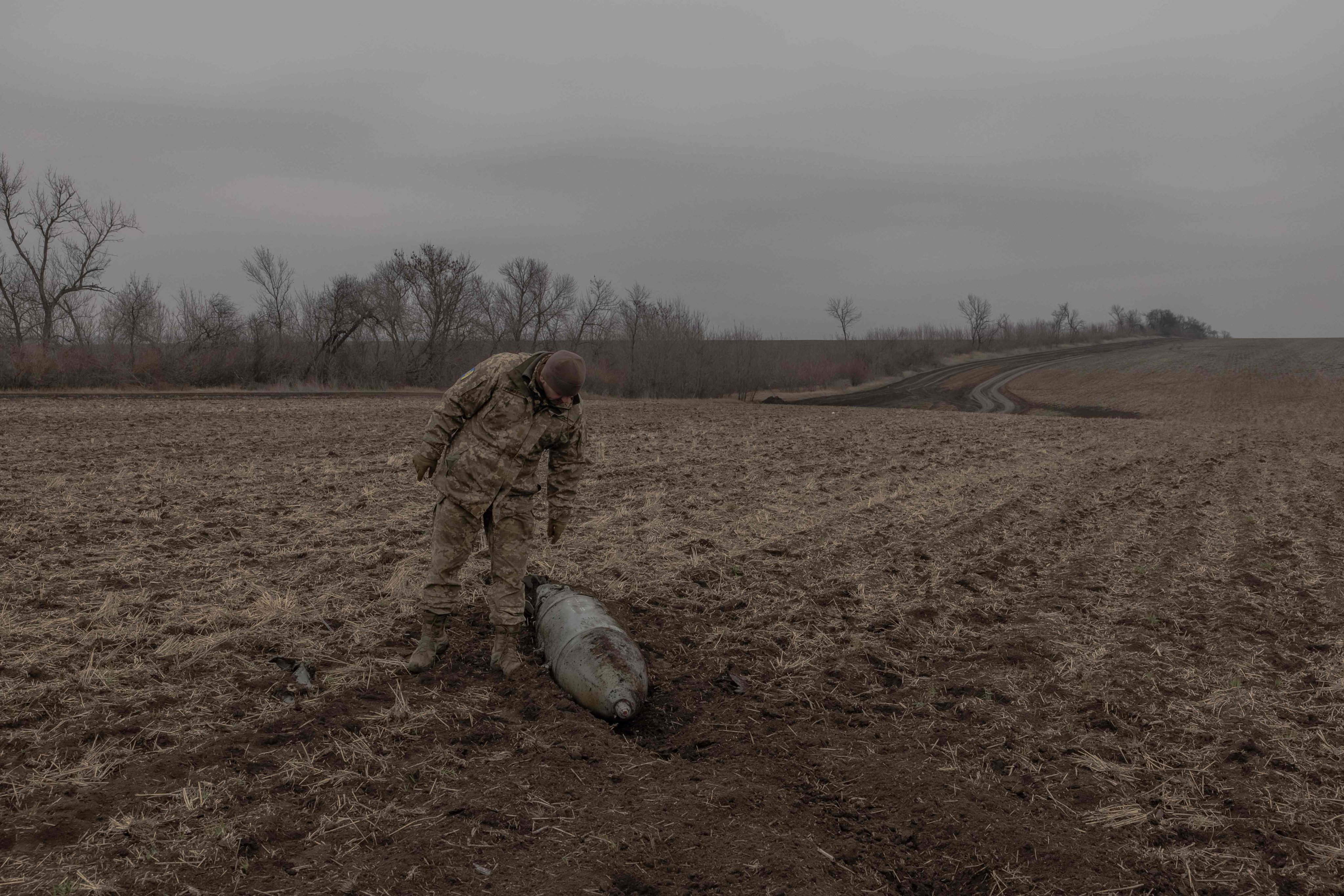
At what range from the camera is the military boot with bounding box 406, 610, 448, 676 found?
16.9 ft

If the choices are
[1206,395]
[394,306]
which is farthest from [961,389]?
[394,306]

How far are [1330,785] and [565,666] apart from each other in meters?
4.23

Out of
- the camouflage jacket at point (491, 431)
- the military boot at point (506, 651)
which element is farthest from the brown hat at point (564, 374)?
the military boot at point (506, 651)

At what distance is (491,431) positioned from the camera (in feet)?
16.8

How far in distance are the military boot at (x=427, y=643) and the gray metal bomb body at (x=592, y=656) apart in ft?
2.22

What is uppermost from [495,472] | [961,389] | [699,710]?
[961,389]

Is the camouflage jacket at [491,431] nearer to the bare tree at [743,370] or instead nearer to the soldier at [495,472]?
the soldier at [495,472]

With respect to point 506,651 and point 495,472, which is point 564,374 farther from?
point 506,651

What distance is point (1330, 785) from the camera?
4098 mm

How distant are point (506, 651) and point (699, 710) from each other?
1.36 m

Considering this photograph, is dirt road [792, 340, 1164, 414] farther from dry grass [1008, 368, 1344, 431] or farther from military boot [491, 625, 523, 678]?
military boot [491, 625, 523, 678]

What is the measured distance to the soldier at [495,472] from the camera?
16.8ft

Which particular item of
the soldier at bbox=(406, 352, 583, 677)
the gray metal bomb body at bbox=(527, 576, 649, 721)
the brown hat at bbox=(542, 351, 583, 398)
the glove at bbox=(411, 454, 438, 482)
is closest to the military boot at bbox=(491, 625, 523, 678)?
the soldier at bbox=(406, 352, 583, 677)

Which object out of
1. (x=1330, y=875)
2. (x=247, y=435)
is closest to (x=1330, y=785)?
(x=1330, y=875)
